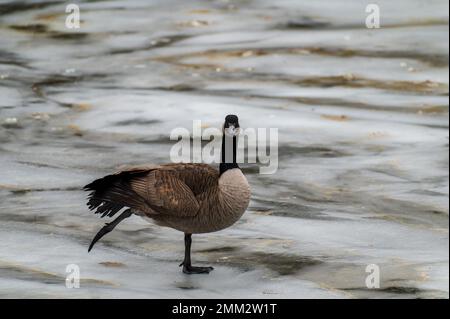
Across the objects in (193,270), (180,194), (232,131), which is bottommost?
(193,270)

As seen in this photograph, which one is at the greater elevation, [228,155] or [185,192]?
[228,155]

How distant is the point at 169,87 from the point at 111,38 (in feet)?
14.5

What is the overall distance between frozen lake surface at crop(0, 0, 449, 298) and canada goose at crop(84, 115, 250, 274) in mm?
497

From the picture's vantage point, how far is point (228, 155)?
25.7 feet

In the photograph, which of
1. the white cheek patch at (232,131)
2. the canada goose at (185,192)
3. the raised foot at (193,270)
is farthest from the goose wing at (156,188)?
the raised foot at (193,270)

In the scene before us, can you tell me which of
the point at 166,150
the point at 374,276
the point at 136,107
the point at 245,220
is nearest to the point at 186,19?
the point at 136,107

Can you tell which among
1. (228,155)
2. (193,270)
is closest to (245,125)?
(193,270)

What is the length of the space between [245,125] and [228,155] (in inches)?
264

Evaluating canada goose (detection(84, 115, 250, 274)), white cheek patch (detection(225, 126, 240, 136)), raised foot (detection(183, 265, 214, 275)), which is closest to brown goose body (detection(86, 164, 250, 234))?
canada goose (detection(84, 115, 250, 274))

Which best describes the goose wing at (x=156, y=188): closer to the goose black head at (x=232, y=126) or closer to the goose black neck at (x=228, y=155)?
the goose black neck at (x=228, y=155)

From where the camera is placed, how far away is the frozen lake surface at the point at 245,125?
8406mm

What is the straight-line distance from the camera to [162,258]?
879 centimetres

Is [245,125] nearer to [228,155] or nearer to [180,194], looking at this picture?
[228,155]
